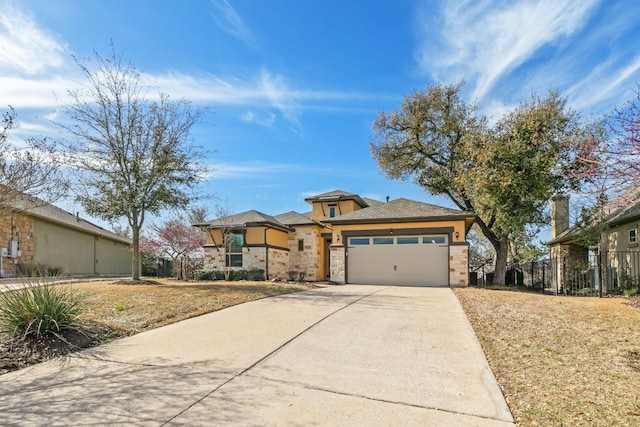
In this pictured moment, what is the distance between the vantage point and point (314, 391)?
412 cm

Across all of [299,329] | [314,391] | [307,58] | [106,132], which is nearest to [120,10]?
[307,58]

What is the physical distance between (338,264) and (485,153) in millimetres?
8352

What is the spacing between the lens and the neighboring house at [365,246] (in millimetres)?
17031

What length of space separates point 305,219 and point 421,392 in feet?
64.4

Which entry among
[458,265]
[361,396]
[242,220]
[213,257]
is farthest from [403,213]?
[361,396]

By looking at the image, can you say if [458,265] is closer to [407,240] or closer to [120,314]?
[407,240]

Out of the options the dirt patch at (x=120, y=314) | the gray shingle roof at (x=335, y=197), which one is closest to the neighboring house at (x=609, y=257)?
the gray shingle roof at (x=335, y=197)

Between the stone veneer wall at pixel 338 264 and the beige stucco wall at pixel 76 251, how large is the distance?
14.8 m

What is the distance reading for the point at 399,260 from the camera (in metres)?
17.5

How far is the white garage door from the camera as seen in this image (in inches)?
671

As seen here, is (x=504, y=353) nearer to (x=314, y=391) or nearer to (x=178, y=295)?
(x=314, y=391)

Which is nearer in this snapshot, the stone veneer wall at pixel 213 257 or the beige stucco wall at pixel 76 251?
the beige stucco wall at pixel 76 251

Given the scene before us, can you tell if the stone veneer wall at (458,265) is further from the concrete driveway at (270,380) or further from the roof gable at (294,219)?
the concrete driveway at (270,380)

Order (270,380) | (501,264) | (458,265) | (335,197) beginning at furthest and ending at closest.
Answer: (335,197) → (501,264) → (458,265) → (270,380)
